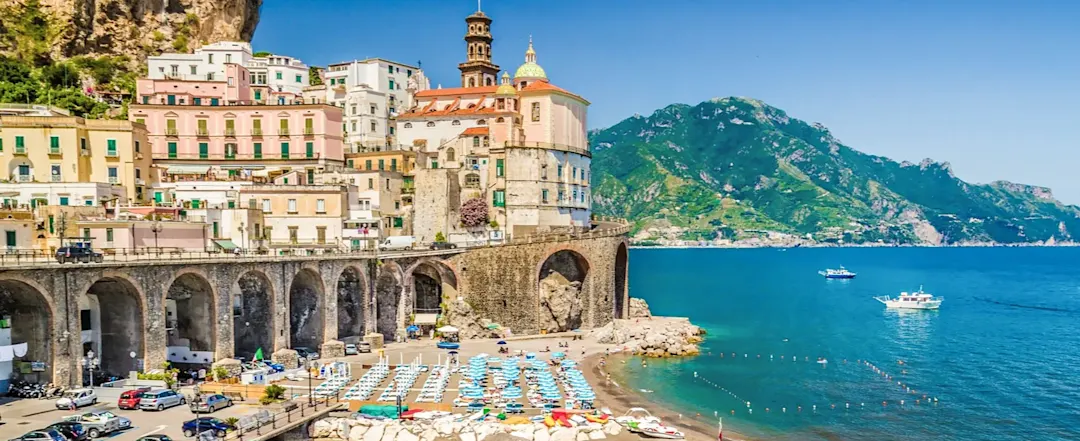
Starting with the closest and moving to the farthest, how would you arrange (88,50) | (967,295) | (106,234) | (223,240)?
(106,234), (223,240), (88,50), (967,295)

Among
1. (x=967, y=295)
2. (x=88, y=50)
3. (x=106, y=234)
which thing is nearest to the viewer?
(x=106, y=234)

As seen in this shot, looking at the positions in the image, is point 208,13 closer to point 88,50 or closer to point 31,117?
point 88,50

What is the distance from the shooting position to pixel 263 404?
47969mm

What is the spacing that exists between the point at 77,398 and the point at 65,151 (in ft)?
108

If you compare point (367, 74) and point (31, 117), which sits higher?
point (367, 74)

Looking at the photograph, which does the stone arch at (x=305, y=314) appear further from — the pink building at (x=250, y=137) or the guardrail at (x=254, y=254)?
the pink building at (x=250, y=137)

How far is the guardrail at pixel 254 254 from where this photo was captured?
46.8 metres

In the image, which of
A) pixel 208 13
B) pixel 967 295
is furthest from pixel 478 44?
pixel 967 295

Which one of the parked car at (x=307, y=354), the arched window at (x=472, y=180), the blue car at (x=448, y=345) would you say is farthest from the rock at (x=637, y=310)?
the parked car at (x=307, y=354)

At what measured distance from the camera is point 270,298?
205 feet

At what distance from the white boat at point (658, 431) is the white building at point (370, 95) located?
206 ft

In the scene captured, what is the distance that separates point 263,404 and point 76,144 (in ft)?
117

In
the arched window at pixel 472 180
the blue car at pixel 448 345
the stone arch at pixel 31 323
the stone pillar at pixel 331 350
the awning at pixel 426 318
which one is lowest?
the blue car at pixel 448 345

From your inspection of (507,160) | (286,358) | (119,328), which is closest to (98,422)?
(119,328)
